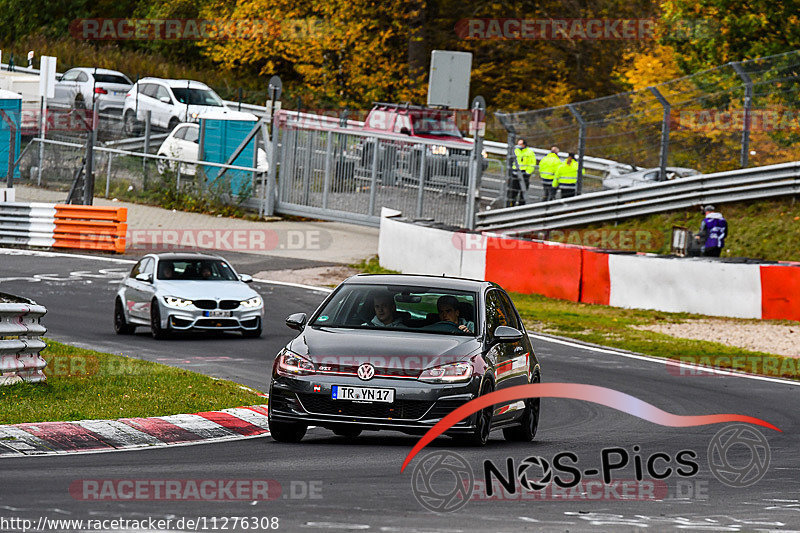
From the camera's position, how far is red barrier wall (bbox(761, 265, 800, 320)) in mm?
22531

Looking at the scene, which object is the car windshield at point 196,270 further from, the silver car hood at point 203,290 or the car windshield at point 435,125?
the car windshield at point 435,125

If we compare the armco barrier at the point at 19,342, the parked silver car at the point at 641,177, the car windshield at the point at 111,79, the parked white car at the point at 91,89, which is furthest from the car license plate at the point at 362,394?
the car windshield at the point at 111,79

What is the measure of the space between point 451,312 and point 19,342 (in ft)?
12.8

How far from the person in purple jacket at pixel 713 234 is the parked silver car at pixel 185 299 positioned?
9.62m

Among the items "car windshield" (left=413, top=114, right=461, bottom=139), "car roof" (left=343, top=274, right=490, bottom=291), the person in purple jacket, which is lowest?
"car roof" (left=343, top=274, right=490, bottom=291)

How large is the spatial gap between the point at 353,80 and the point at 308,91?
6280 millimetres

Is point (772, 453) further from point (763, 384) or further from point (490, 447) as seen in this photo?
point (763, 384)

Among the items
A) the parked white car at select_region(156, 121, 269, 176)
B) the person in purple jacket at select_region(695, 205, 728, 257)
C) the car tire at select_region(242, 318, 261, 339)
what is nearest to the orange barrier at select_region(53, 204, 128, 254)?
the parked white car at select_region(156, 121, 269, 176)

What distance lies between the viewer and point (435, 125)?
3938 centimetres

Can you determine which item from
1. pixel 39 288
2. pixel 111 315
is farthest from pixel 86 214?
pixel 111 315

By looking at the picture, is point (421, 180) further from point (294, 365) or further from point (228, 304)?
point (294, 365)

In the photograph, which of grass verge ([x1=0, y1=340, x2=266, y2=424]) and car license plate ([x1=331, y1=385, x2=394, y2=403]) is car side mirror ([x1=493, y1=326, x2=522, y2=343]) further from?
grass verge ([x1=0, y1=340, x2=266, y2=424])

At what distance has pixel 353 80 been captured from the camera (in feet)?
178

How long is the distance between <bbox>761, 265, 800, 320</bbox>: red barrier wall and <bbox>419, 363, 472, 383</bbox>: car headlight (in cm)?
1303
